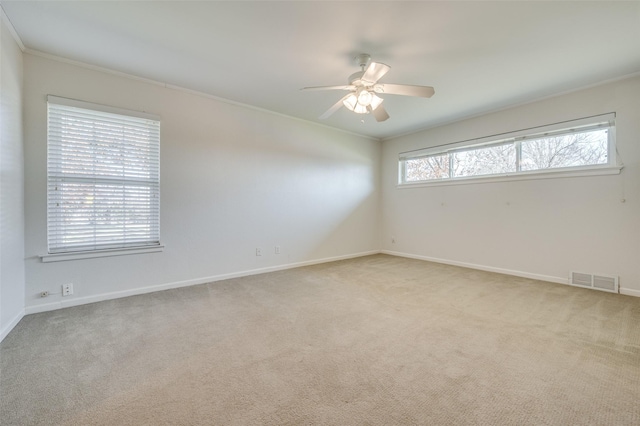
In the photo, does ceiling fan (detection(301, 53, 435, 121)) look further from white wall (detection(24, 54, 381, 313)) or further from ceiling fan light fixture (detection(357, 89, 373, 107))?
white wall (detection(24, 54, 381, 313))

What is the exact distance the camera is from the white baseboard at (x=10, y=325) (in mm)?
2029

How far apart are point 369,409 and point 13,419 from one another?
174 cm

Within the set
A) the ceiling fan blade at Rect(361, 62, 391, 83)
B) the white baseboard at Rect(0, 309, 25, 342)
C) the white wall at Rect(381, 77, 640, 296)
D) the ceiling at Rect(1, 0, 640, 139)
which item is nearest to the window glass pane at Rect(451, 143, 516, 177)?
the white wall at Rect(381, 77, 640, 296)

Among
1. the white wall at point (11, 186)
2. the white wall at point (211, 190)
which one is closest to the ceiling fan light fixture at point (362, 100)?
the white wall at point (211, 190)

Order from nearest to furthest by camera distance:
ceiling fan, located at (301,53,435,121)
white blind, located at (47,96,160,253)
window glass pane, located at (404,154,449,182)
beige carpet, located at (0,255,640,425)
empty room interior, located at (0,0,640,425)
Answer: beige carpet, located at (0,255,640,425) < empty room interior, located at (0,0,640,425) < ceiling fan, located at (301,53,435,121) < white blind, located at (47,96,160,253) < window glass pane, located at (404,154,449,182)

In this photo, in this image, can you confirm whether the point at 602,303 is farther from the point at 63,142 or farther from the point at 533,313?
the point at 63,142

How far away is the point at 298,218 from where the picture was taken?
14.6 ft

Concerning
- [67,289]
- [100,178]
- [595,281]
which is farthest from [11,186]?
[595,281]

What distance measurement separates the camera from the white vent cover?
3.11m

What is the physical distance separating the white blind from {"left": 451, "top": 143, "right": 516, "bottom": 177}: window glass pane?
4.60 m

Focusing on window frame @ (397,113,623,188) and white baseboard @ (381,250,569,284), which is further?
white baseboard @ (381,250,569,284)

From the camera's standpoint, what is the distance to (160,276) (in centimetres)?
319

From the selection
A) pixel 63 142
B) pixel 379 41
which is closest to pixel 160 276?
pixel 63 142

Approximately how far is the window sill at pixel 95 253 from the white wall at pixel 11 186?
190 mm
